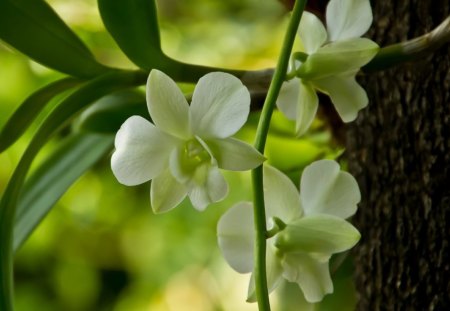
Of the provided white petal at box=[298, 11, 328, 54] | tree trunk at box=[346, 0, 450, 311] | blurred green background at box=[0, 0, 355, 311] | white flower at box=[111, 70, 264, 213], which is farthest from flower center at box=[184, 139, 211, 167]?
blurred green background at box=[0, 0, 355, 311]

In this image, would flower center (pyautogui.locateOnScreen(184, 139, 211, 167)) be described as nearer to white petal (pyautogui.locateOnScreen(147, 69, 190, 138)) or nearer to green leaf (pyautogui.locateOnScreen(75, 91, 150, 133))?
white petal (pyautogui.locateOnScreen(147, 69, 190, 138))

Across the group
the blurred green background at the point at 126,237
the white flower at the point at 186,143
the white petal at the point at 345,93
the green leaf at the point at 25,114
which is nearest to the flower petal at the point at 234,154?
the white flower at the point at 186,143

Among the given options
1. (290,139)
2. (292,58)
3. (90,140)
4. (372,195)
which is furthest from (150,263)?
(292,58)

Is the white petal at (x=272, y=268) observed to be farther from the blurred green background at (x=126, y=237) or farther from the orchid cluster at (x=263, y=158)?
the blurred green background at (x=126, y=237)

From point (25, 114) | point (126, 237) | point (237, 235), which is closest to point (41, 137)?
point (25, 114)

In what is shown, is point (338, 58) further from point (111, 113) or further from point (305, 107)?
Answer: point (111, 113)

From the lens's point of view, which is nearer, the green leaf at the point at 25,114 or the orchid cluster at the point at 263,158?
the orchid cluster at the point at 263,158

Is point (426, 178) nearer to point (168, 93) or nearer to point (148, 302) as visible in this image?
point (168, 93)
